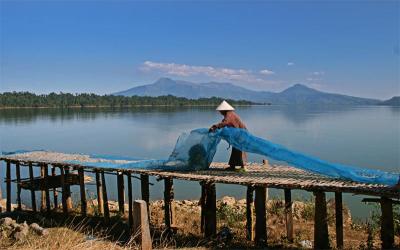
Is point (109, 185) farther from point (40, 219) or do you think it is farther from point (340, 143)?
point (340, 143)

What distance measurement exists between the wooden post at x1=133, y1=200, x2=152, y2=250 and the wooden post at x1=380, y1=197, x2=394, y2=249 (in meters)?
3.98

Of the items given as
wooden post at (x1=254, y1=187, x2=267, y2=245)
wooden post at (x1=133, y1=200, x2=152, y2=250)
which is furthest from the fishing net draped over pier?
wooden post at (x1=133, y1=200, x2=152, y2=250)

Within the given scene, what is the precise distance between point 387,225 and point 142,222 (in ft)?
13.9

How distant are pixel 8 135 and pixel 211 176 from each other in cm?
3485

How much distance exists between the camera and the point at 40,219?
11672 millimetres

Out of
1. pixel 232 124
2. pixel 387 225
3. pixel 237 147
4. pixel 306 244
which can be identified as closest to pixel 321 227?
pixel 306 244

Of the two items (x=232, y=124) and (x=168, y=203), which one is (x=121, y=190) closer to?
(x=168, y=203)

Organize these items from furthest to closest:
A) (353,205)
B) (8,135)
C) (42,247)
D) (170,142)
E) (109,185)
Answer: (8,135), (170,142), (109,185), (353,205), (42,247)

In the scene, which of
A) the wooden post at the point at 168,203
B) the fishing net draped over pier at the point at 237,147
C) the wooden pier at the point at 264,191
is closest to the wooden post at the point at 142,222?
the wooden pier at the point at 264,191

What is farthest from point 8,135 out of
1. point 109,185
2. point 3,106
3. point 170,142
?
point 3,106

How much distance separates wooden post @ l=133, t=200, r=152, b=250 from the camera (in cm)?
548

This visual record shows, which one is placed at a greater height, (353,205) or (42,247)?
(42,247)

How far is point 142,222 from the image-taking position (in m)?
5.48

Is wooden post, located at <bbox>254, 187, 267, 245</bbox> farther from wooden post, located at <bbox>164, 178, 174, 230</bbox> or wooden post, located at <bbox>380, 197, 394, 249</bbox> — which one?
wooden post, located at <bbox>164, 178, 174, 230</bbox>
